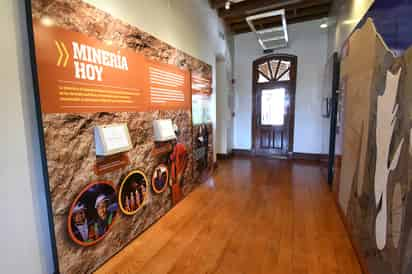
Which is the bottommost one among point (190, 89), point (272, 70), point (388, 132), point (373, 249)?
point (373, 249)

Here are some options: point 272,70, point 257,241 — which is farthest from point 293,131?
point 257,241

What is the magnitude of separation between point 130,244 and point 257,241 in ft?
4.16

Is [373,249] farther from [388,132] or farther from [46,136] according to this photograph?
[46,136]

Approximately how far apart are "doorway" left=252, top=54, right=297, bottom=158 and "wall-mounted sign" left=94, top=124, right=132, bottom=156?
175 inches

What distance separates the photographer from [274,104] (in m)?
5.52

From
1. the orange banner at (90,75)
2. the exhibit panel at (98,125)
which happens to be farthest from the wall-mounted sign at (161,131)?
the orange banner at (90,75)

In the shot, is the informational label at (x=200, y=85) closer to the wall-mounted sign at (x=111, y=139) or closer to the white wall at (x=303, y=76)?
the wall-mounted sign at (x=111, y=139)

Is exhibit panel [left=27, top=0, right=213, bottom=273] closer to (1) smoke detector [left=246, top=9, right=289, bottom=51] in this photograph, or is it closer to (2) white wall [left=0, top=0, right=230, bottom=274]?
(2) white wall [left=0, top=0, right=230, bottom=274]

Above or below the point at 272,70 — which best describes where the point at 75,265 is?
below

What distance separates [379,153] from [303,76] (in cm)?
427

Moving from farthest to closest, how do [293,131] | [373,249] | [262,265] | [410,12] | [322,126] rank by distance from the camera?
[293,131], [322,126], [262,265], [373,249], [410,12]

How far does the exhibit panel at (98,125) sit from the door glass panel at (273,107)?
3612 mm

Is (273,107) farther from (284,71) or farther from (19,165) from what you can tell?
(19,165)

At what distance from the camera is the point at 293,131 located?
5.42m
